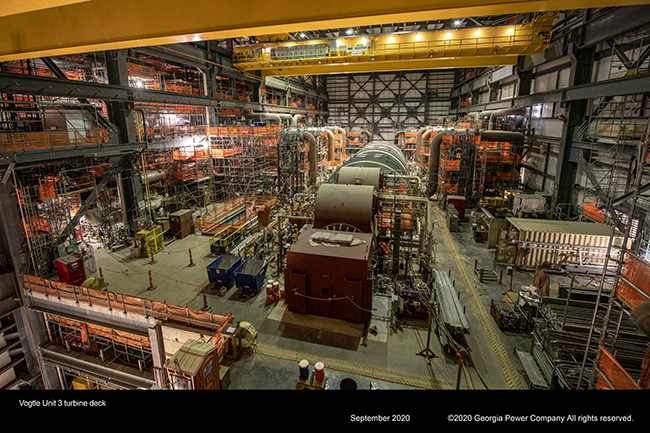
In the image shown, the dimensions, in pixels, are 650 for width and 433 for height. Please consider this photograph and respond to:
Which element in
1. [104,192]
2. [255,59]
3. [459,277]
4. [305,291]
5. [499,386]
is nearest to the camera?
[499,386]

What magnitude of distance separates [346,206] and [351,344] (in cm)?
504

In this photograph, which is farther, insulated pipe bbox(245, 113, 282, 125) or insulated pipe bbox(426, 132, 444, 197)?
insulated pipe bbox(245, 113, 282, 125)

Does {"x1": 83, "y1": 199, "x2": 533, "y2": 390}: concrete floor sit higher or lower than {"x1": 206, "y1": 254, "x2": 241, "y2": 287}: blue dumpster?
lower

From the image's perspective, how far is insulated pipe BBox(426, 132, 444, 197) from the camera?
78.9 feet

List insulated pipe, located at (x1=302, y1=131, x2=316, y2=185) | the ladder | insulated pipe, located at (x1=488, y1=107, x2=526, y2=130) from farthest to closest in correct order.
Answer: insulated pipe, located at (x1=302, y1=131, x2=316, y2=185) → insulated pipe, located at (x1=488, y1=107, x2=526, y2=130) → the ladder

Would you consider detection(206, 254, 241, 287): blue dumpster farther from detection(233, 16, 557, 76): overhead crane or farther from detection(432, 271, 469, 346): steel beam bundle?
detection(233, 16, 557, 76): overhead crane

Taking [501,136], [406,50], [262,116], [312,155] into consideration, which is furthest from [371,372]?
[262,116]

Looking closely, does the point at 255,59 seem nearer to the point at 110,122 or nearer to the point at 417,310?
the point at 110,122

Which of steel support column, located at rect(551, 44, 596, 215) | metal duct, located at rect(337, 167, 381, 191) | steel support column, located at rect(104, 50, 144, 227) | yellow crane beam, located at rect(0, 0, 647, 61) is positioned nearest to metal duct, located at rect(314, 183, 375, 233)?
metal duct, located at rect(337, 167, 381, 191)

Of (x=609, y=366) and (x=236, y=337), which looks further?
(x=236, y=337)

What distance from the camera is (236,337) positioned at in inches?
336

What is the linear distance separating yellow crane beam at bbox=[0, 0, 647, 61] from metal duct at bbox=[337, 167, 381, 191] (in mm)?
10047
